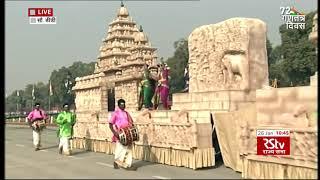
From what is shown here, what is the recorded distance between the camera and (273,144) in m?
8.31

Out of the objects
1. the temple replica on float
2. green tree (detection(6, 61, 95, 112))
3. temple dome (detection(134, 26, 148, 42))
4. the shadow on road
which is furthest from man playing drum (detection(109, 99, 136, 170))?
green tree (detection(6, 61, 95, 112))

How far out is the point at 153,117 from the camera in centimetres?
1305

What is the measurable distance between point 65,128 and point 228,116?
5405 mm

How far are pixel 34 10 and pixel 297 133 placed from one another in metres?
4.68

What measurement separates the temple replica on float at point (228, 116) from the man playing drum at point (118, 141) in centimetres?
109

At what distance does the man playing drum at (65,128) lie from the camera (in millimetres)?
13805

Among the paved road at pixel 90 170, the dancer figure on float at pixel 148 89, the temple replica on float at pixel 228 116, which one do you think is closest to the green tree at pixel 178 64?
the dancer figure on float at pixel 148 89

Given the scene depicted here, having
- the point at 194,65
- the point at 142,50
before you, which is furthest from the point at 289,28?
the point at 194,65

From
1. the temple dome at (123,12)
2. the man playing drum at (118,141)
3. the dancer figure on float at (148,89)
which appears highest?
the temple dome at (123,12)

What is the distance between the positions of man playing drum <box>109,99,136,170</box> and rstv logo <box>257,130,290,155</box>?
3053mm

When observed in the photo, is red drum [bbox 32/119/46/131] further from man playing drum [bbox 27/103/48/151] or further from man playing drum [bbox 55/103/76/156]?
man playing drum [bbox 55/103/76/156]

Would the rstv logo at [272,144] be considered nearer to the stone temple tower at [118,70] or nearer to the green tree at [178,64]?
the stone temple tower at [118,70]

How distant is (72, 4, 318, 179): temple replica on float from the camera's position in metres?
8.41

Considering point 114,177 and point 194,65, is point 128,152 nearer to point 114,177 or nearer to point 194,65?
point 114,177
